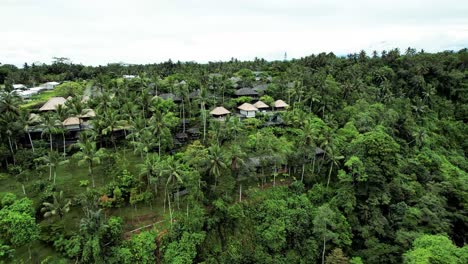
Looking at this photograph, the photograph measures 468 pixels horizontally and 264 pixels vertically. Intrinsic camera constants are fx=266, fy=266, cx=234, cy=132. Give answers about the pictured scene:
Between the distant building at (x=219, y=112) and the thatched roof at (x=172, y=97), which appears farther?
the thatched roof at (x=172, y=97)

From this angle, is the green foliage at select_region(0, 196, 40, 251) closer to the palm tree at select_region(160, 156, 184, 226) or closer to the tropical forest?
the tropical forest

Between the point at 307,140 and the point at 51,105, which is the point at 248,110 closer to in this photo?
the point at 307,140

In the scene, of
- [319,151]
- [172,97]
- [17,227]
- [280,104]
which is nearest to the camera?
[17,227]

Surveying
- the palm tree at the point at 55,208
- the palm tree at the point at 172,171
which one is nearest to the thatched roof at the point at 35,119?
the palm tree at the point at 55,208

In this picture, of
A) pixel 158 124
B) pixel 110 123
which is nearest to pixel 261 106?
pixel 158 124

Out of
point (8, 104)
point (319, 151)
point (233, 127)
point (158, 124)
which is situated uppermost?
point (8, 104)

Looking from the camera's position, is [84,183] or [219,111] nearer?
[84,183]

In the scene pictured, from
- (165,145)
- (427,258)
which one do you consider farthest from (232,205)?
(427,258)

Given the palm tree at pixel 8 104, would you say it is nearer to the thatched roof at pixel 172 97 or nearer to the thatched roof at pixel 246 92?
the thatched roof at pixel 172 97
